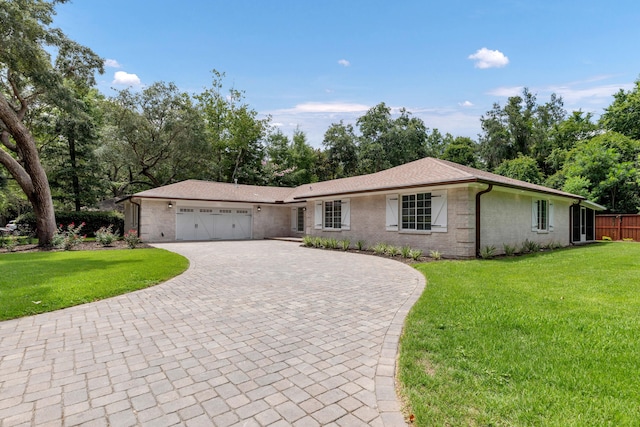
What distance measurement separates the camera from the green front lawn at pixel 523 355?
221 centimetres

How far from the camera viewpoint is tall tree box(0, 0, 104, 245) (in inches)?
458

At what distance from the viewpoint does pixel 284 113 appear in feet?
114

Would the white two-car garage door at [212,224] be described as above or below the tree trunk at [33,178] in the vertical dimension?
below

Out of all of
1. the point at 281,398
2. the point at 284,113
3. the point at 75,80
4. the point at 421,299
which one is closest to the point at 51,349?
the point at 281,398

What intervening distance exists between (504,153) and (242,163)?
2766 centimetres

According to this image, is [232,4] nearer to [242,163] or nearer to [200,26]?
[200,26]

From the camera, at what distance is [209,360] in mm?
3141

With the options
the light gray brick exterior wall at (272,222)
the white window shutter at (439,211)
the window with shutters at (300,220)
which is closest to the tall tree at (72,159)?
the light gray brick exterior wall at (272,222)

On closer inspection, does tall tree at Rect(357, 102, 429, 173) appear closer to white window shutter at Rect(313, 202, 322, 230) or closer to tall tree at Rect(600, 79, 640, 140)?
tall tree at Rect(600, 79, 640, 140)

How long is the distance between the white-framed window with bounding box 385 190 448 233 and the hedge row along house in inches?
1.4

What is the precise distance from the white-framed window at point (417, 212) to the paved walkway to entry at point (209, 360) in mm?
5552

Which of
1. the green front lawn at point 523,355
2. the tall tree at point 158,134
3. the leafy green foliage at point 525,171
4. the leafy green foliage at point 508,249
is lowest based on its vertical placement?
the green front lawn at point 523,355

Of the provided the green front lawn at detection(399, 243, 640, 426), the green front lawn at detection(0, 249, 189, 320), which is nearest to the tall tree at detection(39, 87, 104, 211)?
the green front lawn at detection(0, 249, 189, 320)

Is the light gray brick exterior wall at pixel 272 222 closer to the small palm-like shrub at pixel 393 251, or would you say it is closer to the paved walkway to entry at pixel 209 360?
the small palm-like shrub at pixel 393 251
